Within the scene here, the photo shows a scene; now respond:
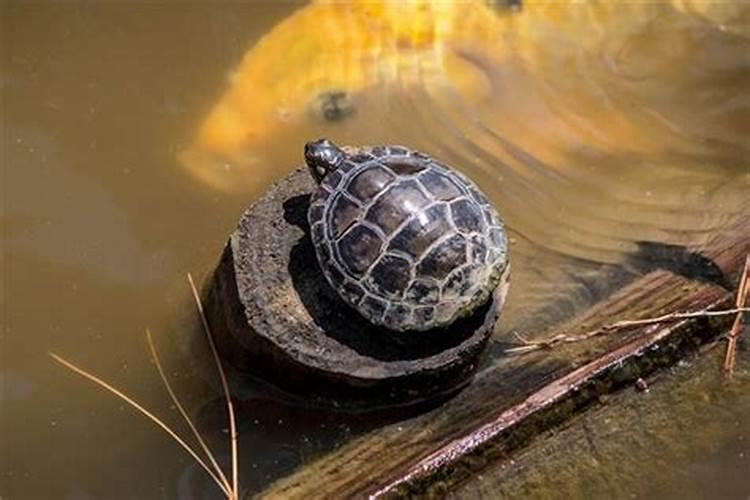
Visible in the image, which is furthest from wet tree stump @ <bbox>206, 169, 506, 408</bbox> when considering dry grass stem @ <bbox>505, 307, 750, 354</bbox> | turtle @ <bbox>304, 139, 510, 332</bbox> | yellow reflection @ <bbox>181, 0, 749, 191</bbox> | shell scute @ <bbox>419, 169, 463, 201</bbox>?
yellow reflection @ <bbox>181, 0, 749, 191</bbox>

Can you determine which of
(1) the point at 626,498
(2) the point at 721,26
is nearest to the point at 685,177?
(2) the point at 721,26

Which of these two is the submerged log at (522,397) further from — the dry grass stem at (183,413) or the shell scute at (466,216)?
the shell scute at (466,216)

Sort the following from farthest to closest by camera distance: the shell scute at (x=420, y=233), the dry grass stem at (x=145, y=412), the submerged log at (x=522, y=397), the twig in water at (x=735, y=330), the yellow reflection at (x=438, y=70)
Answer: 1. the yellow reflection at (x=438, y=70)
2. the twig in water at (x=735, y=330)
3. the dry grass stem at (x=145, y=412)
4. the shell scute at (x=420, y=233)
5. the submerged log at (x=522, y=397)

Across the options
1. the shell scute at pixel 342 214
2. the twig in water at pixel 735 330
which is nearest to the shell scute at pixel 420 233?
the shell scute at pixel 342 214

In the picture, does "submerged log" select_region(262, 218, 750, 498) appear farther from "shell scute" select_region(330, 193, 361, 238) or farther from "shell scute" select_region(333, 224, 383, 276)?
"shell scute" select_region(330, 193, 361, 238)

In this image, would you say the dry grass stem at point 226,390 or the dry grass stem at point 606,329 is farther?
the dry grass stem at point 606,329

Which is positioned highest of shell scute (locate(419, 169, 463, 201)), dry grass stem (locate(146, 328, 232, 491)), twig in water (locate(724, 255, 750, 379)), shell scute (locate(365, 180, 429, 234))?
shell scute (locate(419, 169, 463, 201))
